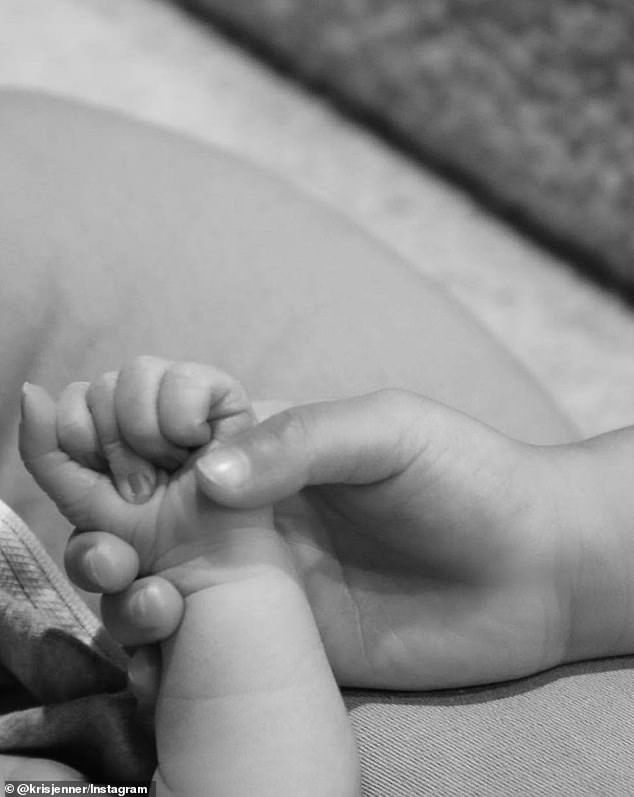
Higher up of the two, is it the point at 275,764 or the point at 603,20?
the point at 603,20

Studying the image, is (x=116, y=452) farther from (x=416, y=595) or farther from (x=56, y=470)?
(x=416, y=595)

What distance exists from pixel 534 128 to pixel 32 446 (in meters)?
0.94

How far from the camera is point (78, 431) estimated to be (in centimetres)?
46

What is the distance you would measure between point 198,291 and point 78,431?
23 cm

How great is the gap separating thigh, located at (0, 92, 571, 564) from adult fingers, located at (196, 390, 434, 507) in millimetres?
163

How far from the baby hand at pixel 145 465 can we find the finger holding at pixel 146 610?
1 centimetres

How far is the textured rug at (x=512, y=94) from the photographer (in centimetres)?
121

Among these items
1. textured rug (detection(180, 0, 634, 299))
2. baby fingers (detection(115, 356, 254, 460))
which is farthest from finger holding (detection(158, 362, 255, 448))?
textured rug (detection(180, 0, 634, 299))

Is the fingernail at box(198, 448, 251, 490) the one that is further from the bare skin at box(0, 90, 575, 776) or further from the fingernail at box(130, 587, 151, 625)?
the bare skin at box(0, 90, 575, 776)

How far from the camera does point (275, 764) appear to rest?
18.4 inches

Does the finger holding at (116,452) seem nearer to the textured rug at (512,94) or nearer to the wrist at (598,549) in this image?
the wrist at (598,549)

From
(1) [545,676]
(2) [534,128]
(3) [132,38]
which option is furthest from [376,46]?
(1) [545,676]

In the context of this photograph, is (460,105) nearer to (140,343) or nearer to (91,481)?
(140,343)

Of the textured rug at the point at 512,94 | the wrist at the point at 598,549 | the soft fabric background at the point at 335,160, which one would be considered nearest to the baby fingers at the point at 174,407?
the wrist at the point at 598,549
